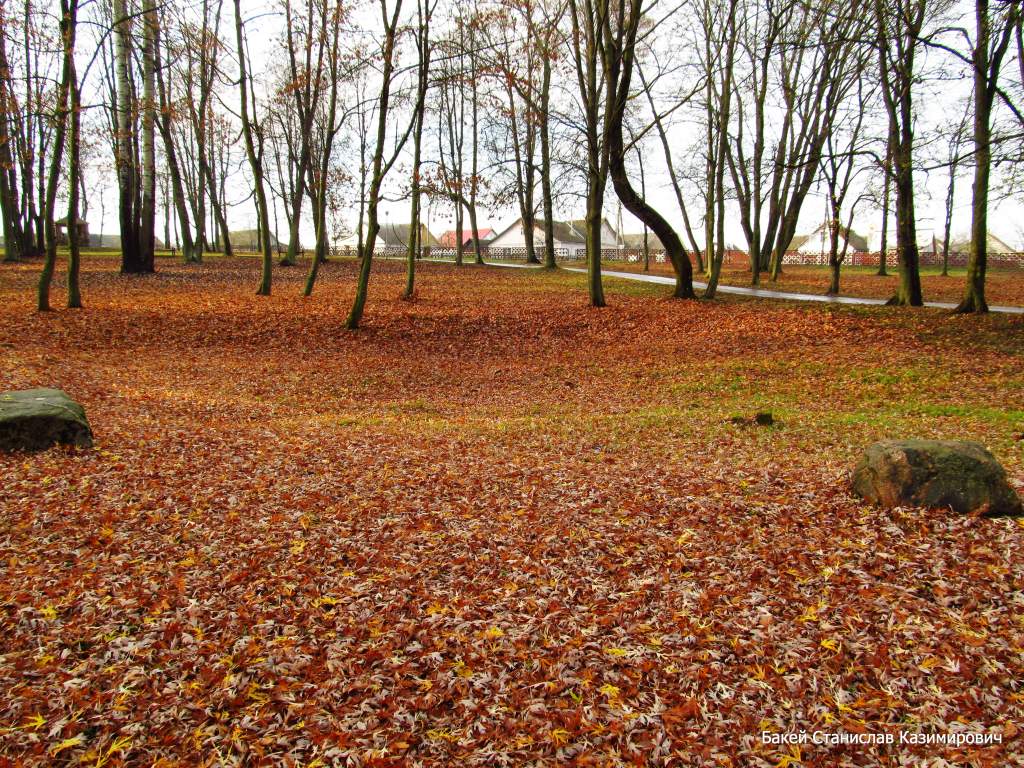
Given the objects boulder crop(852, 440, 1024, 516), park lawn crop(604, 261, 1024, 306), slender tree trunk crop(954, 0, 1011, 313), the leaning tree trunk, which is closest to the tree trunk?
slender tree trunk crop(954, 0, 1011, 313)

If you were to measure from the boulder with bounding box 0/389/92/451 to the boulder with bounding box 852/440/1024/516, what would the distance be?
25.8 ft

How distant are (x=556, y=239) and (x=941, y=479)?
71.9 m

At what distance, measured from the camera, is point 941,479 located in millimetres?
5375

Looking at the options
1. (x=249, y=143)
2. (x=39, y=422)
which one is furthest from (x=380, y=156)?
(x=39, y=422)

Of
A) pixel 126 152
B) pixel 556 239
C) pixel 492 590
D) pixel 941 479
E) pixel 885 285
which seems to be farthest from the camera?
pixel 556 239

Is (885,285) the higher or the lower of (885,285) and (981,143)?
the lower

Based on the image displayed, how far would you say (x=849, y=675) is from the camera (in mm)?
3598

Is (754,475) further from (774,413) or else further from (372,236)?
(372,236)

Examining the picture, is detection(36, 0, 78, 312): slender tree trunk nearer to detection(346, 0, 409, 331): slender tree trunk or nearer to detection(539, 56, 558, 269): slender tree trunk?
detection(346, 0, 409, 331): slender tree trunk

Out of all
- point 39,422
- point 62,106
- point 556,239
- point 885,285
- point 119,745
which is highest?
point 556,239

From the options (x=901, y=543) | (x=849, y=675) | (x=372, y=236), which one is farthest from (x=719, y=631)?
(x=372, y=236)

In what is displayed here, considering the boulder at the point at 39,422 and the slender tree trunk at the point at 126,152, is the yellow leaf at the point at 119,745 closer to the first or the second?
the boulder at the point at 39,422

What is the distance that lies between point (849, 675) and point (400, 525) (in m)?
3.40

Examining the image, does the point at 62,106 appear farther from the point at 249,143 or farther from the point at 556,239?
the point at 556,239
